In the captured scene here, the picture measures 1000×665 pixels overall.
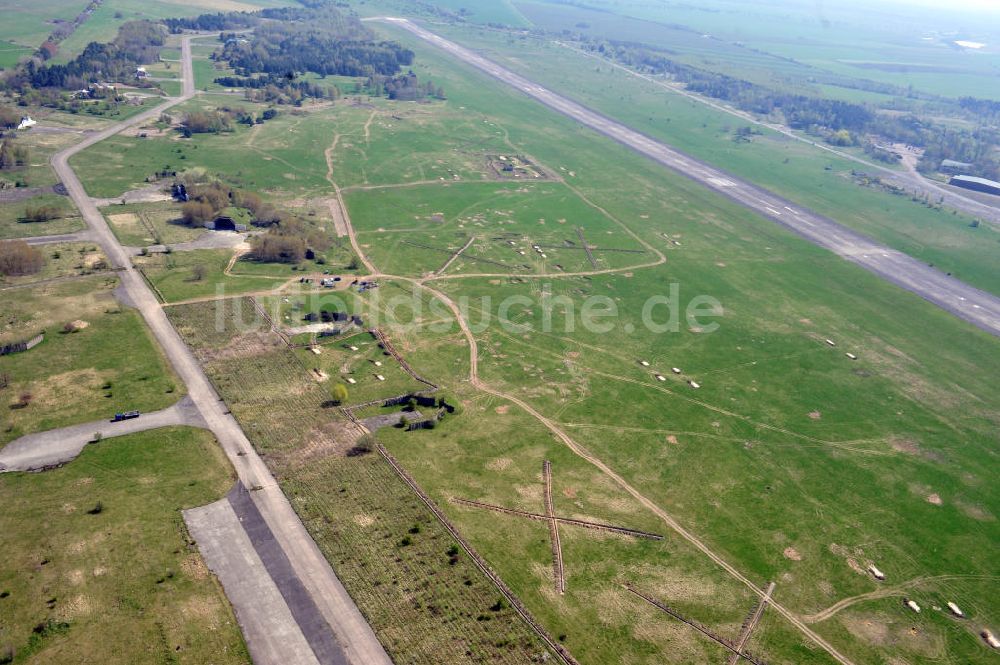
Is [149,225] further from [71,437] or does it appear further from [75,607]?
[75,607]

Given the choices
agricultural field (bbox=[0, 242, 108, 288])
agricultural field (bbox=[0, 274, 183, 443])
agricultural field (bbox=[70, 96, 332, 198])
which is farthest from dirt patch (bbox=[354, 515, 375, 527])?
agricultural field (bbox=[70, 96, 332, 198])

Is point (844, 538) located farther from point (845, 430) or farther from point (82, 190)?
point (82, 190)

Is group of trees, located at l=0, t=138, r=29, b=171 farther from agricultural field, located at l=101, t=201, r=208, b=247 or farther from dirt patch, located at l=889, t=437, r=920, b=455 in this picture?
dirt patch, located at l=889, t=437, r=920, b=455

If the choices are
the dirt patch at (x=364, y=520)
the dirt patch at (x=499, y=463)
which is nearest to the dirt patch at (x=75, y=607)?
the dirt patch at (x=364, y=520)

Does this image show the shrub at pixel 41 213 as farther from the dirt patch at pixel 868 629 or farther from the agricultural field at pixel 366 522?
the dirt patch at pixel 868 629

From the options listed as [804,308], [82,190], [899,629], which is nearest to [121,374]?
[82,190]

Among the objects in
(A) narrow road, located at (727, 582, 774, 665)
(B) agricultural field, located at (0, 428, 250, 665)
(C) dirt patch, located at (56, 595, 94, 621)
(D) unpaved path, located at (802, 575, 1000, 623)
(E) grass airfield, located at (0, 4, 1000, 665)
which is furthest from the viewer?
(D) unpaved path, located at (802, 575, 1000, 623)
